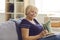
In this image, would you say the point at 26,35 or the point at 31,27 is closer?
the point at 26,35

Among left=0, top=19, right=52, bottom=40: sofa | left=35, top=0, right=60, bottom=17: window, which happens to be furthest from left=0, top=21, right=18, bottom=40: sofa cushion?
left=35, top=0, right=60, bottom=17: window

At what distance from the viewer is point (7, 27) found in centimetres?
229

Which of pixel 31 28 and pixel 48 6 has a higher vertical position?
pixel 48 6

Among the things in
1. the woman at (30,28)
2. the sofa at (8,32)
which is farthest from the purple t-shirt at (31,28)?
the sofa at (8,32)

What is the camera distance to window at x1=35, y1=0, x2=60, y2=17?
15.1 feet

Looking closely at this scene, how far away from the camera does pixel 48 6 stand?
4617mm

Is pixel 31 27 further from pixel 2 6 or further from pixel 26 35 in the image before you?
pixel 2 6

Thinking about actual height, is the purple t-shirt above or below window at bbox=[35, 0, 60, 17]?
below

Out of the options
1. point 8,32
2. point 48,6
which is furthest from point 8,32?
point 48,6

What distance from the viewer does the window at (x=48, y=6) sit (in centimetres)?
459

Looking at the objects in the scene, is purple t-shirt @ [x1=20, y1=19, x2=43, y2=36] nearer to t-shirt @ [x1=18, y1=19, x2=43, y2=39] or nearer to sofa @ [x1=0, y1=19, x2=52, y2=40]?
t-shirt @ [x1=18, y1=19, x2=43, y2=39]

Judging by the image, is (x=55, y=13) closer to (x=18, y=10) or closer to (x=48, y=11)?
(x=48, y=11)

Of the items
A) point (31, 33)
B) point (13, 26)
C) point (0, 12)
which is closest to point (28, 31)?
point (31, 33)

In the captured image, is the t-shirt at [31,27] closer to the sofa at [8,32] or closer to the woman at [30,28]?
the woman at [30,28]
